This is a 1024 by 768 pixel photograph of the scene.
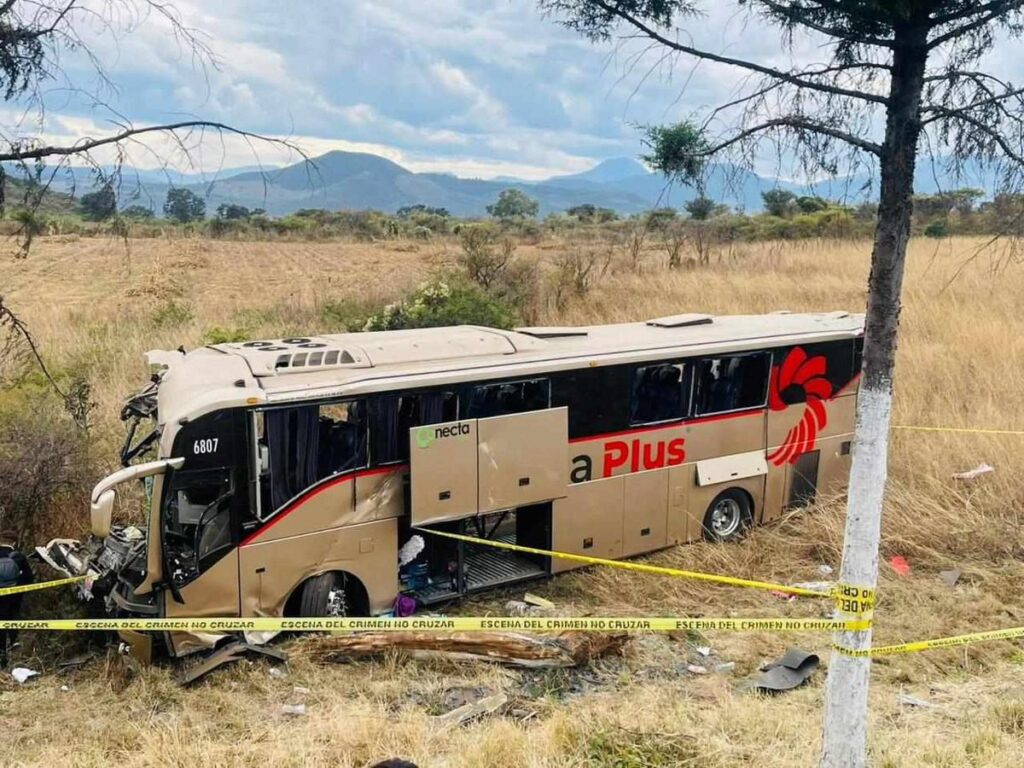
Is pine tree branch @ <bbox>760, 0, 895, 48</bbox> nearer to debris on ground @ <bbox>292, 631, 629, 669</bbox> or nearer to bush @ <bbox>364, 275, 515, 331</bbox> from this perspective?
debris on ground @ <bbox>292, 631, 629, 669</bbox>

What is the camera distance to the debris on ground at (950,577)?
900cm

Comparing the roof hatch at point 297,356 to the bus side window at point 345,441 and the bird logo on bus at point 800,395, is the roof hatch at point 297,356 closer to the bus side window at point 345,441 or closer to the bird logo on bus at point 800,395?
→ the bus side window at point 345,441

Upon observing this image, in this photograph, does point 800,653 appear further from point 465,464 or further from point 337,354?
point 337,354

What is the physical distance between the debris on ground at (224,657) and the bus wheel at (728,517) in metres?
5.25

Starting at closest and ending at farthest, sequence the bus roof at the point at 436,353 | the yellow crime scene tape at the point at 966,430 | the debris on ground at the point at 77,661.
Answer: the debris on ground at the point at 77,661
the bus roof at the point at 436,353
the yellow crime scene tape at the point at 966,430

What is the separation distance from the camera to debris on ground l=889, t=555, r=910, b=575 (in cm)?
940

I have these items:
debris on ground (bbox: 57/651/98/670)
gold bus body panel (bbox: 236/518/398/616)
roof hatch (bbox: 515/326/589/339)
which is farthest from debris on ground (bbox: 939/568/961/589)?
debris on ground (bbox: 57/651/98/670)

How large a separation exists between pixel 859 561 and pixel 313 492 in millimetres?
4817

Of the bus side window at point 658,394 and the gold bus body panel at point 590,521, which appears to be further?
the bus side window at point 658,394

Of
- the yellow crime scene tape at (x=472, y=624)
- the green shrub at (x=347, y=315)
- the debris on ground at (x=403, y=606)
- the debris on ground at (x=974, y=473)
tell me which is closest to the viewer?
the yellow crime scene tape at (x=472, y=624)

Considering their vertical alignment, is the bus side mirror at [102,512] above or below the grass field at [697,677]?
above

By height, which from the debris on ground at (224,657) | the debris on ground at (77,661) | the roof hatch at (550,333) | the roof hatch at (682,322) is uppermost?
the roof hatch at (682,322)

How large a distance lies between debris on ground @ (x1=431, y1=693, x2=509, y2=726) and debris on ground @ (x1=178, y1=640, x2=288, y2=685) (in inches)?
68.5

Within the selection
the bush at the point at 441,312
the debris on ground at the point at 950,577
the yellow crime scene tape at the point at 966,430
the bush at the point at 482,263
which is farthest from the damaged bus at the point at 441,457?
the bush at the point at 482,263
